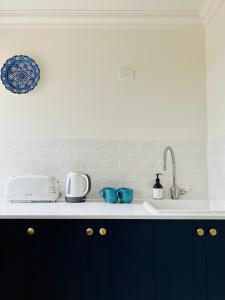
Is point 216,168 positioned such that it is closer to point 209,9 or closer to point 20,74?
point 209,9

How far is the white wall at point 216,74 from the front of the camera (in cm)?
182

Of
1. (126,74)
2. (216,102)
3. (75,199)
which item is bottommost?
(75,199)

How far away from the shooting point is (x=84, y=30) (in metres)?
2.18

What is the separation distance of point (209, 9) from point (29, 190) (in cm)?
200

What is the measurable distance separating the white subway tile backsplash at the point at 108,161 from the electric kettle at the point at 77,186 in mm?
174

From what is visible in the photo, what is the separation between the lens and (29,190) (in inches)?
74.9
